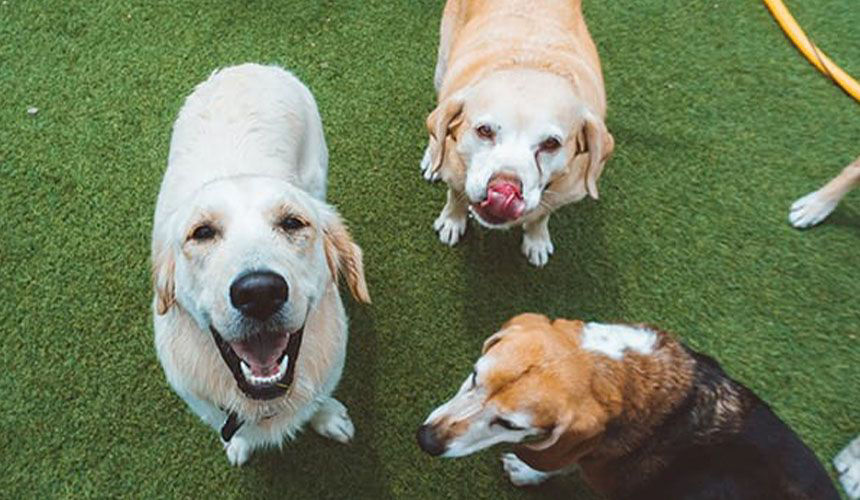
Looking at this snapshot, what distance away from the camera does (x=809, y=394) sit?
9.99 ft

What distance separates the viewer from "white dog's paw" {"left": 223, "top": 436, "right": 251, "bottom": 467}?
2.74m

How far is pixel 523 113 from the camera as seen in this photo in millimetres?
2539

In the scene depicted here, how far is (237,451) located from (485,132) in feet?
5.18

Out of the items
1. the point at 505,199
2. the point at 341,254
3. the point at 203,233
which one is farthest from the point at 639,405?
the point at 203,233

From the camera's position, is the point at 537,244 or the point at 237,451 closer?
the point at 237,451

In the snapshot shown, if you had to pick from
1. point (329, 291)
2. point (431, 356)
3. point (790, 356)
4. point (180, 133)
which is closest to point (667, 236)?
point (790, 356)

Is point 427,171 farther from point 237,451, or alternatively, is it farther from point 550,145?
point 237,451

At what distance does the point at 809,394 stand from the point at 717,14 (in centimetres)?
235

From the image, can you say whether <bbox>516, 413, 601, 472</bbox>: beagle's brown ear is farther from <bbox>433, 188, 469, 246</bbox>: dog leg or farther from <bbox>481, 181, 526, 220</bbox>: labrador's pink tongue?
<bbox>433, 188, 469, 246</bbox>: dog leg

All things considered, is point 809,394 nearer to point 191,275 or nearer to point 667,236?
point 667,236

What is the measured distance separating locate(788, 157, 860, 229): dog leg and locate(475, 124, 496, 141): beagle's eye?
1.83 m

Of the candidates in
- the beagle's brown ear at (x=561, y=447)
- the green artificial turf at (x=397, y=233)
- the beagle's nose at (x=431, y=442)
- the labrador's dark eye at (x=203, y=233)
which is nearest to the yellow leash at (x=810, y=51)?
the green artificial turf at (x=397, y=233)

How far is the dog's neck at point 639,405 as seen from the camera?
7.27ft

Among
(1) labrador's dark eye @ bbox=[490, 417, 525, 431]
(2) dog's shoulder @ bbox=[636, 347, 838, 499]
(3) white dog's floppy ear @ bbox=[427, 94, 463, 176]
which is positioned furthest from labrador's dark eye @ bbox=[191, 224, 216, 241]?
(2) dog's shoulder @ bbox=[636, 347, 838, 499]
